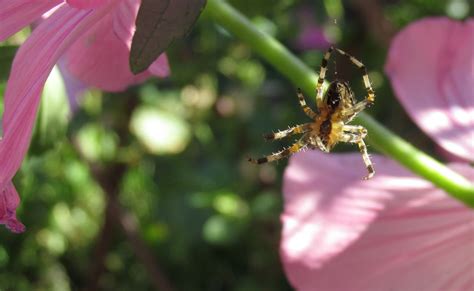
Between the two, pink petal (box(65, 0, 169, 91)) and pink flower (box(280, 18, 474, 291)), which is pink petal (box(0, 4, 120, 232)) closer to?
pink petal (box(65, 0, 169, 91))

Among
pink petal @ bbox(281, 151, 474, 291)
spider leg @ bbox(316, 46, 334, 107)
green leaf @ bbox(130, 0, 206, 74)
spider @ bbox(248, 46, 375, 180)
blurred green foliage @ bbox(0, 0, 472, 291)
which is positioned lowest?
blurred green foliage @ bbox(0, 0, 472, 291)

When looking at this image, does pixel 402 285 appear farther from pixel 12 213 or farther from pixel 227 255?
pixel 227 255

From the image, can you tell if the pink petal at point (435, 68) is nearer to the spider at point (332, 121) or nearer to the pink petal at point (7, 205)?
the spider at point (332, 121)

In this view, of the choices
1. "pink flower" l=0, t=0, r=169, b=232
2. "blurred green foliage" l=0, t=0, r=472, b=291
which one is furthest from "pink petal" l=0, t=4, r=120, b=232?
"blurred green foliage" l=0, t=0, r=472, b=291

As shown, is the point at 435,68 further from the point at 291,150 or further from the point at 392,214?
the point at 291,150

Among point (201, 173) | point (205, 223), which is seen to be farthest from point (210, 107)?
point (205, 223)

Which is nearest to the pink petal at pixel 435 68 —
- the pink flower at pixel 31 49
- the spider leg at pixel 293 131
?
the spider leg at pixel 293 131
